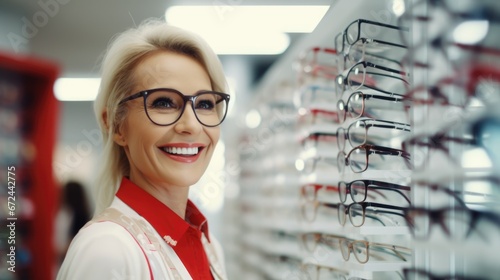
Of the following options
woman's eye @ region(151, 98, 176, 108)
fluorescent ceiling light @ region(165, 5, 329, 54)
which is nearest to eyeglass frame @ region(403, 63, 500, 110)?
woman's eye @ region(151, 98, 176, 108)

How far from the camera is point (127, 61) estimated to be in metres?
1.68

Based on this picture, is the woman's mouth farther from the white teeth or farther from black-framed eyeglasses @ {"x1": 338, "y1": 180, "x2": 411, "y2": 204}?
black-framed eyeglasses @ {"x1": 338, "y1": 180, "x2": 411, "y2": 204}

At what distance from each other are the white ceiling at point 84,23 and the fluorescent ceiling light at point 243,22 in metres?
0.22

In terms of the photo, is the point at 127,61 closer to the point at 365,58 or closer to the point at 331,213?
the point at 365,58

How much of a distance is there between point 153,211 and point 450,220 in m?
0.86

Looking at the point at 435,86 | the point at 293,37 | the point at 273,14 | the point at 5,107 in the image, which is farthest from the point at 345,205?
the point at 293,37

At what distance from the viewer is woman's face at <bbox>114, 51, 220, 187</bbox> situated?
1.62m

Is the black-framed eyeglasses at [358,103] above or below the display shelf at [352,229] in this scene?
above

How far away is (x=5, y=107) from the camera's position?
4.30m

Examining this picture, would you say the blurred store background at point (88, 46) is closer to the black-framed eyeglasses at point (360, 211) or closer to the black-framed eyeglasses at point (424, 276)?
the black-framed eyeglasses at point (360, 211)

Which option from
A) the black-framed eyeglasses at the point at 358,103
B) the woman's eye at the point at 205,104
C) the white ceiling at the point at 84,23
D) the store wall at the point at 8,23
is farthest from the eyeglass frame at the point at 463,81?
the store wall at the point at 8,23

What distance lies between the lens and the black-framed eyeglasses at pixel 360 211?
177 cm

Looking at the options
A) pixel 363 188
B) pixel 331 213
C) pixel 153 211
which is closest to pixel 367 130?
pixel 363 188

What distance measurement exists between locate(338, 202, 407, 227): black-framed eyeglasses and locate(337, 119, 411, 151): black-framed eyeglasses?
0.21 meters
